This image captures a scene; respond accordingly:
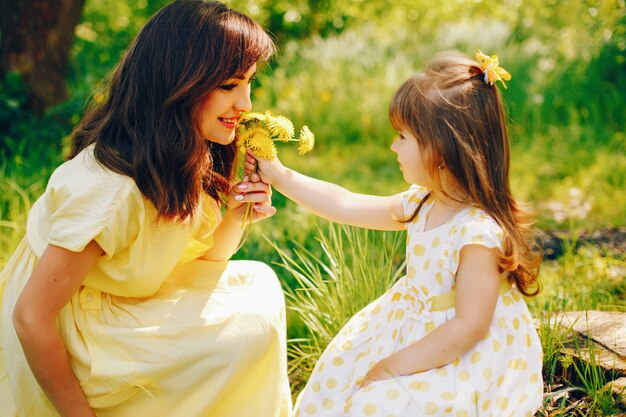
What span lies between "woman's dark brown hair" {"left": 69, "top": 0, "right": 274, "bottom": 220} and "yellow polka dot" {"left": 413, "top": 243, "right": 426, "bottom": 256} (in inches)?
25.4

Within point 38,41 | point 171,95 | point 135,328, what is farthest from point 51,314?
point 38,41

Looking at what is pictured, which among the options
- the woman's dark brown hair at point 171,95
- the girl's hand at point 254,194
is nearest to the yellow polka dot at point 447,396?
the girl's hand at point 254,194

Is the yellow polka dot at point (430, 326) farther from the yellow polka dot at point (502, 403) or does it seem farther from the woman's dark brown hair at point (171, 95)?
the woman's dark brown hair at point (171, 95)

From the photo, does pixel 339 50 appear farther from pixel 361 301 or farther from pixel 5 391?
pixel 5 391

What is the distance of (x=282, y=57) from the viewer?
709 cm

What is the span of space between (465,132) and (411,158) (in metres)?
0.16

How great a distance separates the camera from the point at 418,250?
2008 mm

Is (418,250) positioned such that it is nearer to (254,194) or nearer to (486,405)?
(486,405)

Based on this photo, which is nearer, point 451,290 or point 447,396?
point 447,396

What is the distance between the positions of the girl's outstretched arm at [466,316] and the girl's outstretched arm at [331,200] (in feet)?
1.34

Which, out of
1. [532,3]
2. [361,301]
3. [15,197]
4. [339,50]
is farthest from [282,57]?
[361,301]

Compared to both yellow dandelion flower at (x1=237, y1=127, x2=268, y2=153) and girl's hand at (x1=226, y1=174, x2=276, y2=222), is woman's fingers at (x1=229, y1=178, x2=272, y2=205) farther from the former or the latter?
yellow dandelion flower at (x1=237, y1=127, x2=268, y2=153)

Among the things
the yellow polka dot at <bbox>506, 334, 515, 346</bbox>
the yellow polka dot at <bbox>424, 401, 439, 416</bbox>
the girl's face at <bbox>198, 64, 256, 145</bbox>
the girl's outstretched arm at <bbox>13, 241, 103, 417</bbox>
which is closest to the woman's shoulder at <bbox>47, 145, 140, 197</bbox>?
the girl's outstretched arm at <bbox>13, 241, 103, 417</bbox>

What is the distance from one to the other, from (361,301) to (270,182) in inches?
23.2
